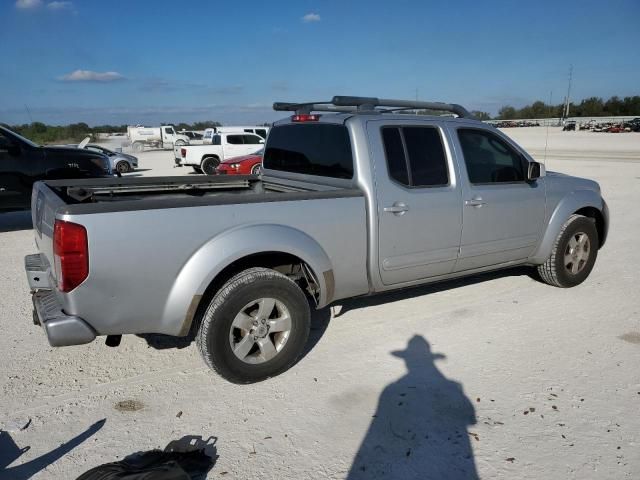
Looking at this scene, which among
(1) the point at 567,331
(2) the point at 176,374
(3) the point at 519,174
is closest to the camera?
(2) the point at 176,374

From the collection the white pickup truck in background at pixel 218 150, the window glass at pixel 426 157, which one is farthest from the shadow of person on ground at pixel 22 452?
the white pickup truck in background at pixel 218 150

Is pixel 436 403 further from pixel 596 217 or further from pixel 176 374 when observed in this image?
pixel 596 217

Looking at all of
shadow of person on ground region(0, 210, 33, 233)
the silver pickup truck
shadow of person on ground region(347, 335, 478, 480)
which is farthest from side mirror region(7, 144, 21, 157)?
shadow of person on ground region(347, 335, 478, 480)

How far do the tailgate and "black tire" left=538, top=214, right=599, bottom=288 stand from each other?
4.56 meters

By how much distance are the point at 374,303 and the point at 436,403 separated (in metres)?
1.77

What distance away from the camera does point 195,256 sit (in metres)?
3.03

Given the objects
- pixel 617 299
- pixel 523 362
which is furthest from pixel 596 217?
pixel 523 362

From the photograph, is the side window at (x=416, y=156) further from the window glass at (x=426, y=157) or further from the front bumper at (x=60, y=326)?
the front bumper at (x=60, y=326)

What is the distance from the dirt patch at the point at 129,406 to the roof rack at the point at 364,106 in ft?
8.90

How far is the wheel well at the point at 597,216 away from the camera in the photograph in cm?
537

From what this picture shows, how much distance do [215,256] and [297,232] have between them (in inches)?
24.3

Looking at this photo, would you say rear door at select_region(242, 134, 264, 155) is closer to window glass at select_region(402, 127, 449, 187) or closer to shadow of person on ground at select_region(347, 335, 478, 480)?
window glass at select_region(402, 127, 449, 187)

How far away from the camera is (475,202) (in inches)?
169

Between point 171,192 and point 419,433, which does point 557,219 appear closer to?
point 419,433
